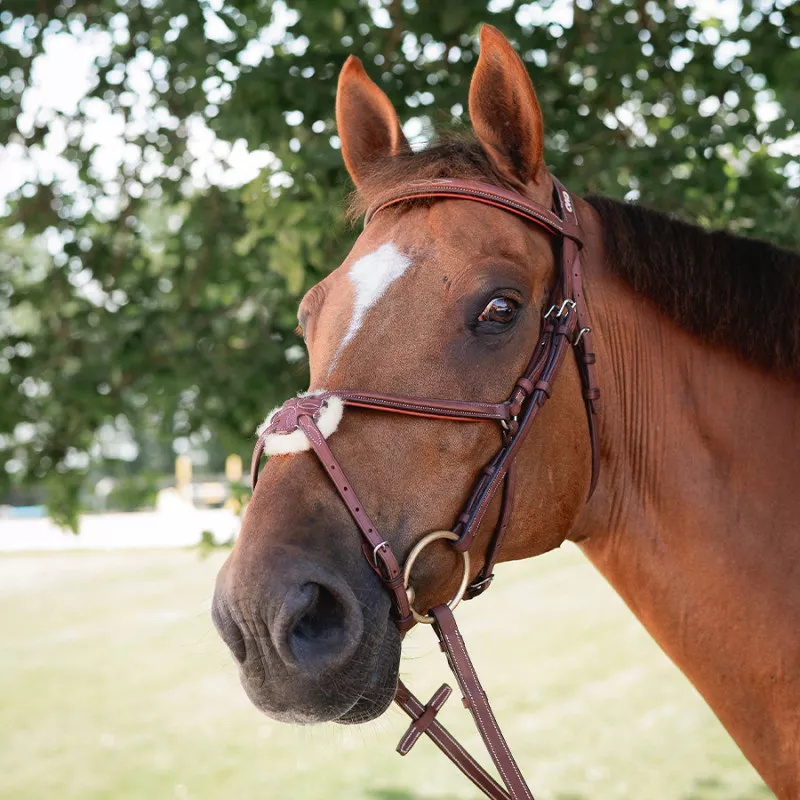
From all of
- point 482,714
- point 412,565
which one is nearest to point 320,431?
point 412,565

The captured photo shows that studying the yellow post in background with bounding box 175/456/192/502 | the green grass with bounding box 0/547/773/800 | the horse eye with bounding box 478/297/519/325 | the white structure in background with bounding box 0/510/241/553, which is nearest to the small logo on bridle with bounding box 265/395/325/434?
the horse eye with bounding box 478/297/519/325

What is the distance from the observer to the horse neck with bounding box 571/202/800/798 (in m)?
2.22

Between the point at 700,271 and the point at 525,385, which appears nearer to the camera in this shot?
the point at 525,385

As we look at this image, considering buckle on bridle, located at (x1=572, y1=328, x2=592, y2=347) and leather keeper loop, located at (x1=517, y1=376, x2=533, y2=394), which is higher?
buckle on bridle, located at (x1=572, y1=328, x2=592, y2=347)

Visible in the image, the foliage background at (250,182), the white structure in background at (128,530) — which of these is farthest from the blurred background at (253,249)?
the white structure in background at (128,530)

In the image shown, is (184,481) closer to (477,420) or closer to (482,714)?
(482,714)

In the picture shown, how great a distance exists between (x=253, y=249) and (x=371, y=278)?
139 inches

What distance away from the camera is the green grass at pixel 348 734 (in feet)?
26.5

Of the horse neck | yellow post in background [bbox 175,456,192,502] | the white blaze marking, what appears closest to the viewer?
the white blaze marking

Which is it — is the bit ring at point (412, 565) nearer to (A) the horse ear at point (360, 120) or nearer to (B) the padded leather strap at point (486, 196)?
(B) the padded leather strap at point (486, 196)

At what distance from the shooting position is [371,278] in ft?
7.01

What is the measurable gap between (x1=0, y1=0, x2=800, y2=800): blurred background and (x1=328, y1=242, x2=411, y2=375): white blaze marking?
2.39 ft

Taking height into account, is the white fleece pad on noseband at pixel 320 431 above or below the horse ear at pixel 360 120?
below

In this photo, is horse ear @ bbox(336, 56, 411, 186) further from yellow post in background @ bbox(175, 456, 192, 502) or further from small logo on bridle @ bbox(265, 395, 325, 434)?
yellow post in background @ bbox(175, 456, 192, 502)
